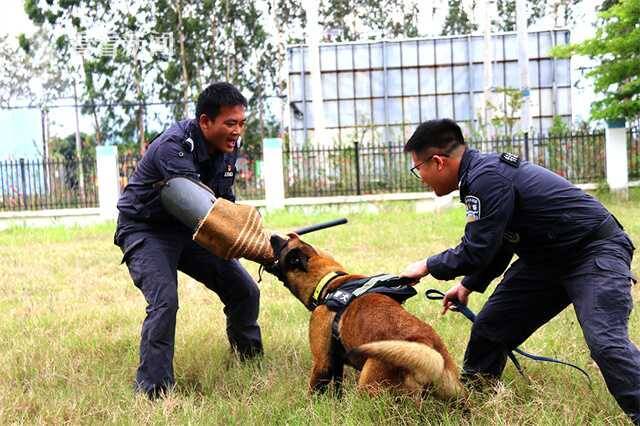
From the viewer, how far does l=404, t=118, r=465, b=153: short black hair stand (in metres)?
3.77

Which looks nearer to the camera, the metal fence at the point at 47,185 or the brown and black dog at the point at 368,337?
the brown and black dog at the point at 368,337

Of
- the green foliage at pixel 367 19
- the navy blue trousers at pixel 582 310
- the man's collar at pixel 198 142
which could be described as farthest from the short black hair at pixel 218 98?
the green foliage at pixel 367 19

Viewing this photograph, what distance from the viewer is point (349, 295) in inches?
159

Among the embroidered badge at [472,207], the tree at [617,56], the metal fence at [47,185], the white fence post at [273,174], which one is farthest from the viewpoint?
the metal fence at [47,185]

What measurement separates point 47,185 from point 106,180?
1.90m

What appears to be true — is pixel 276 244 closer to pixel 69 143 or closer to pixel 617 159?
pixel 617 159

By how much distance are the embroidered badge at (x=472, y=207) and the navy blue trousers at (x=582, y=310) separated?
1.91 ft

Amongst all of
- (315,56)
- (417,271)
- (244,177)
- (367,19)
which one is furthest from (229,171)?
(367,19)

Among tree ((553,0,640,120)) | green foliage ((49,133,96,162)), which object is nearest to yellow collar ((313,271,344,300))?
tree ((553,0,640,120))

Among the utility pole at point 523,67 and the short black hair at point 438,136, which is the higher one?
the utility pole at point 523,67

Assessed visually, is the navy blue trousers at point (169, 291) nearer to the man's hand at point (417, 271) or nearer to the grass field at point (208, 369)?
the grass field at point (208, 369)

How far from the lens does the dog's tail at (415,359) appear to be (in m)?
3.38

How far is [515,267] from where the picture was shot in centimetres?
417

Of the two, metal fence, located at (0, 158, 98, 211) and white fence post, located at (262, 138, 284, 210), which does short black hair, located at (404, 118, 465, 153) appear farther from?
metal fence, located at (0, 158, 98, 211)
